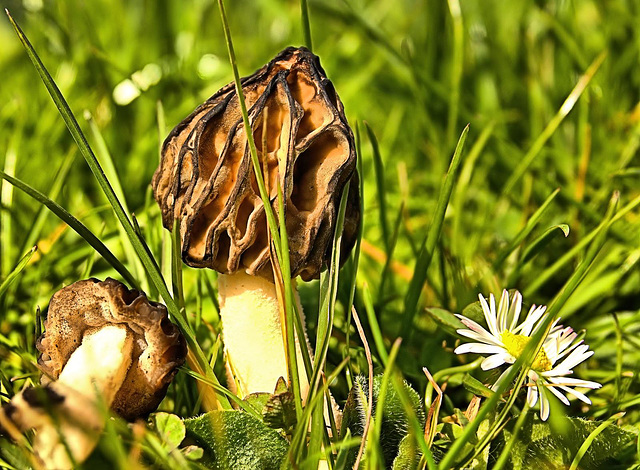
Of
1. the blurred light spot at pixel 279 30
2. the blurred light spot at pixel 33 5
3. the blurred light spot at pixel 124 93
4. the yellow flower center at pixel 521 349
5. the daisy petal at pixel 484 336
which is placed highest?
the blurred light spot at pixel 279 30

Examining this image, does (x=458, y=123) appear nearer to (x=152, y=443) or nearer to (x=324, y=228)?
(x=324, y=228)

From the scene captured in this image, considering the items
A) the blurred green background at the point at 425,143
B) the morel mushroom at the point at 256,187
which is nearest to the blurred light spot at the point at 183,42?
the blurred green background at the point at 425,143

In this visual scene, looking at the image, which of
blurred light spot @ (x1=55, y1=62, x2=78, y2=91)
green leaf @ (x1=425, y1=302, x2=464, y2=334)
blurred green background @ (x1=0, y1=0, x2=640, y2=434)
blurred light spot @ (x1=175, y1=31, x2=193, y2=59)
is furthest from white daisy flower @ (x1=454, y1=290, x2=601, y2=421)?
blurred light spot @ (x1=175, y1=31, x2=193, y2=59)

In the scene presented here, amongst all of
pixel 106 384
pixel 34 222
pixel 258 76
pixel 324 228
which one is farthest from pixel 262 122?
pixel 34 222

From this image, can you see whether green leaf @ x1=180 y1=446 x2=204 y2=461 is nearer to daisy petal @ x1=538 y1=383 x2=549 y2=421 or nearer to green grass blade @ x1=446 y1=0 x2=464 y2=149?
daisy petal @ x1=538 y1=383 x2=549 y2=421

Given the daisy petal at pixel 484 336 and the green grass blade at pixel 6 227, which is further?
the green grass blade at pixel 6 227

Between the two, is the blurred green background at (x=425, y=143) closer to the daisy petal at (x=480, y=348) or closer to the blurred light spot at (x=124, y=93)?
the blurred light spot at (x=124, y=93)
